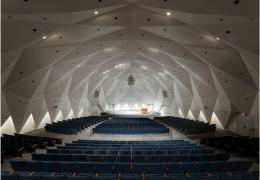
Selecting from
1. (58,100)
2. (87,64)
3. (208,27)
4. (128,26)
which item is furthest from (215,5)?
(58,100)

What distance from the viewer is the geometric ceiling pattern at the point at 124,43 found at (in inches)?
499

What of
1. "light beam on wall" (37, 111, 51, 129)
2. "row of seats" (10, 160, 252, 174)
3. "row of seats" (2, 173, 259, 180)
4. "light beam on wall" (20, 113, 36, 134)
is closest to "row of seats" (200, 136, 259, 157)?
"row of seats" (10, 160, 252, 174)

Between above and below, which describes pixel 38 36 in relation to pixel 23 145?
above

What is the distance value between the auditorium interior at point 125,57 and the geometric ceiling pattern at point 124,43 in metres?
0.08

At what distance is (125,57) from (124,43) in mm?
8303

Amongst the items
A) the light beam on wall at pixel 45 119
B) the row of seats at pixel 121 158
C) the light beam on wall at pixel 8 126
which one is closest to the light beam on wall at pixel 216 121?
the row of seats at pixel 121 158

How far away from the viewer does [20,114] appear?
2339cm

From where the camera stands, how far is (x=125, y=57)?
33.1m

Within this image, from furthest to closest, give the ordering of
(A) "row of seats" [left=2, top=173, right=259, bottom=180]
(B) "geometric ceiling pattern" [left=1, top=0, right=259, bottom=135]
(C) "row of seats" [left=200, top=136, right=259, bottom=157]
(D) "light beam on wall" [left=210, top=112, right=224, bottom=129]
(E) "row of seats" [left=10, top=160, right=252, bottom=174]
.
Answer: (D) "light beam on wall" [left=210, top=112, right=224, bottom=129]
(C) "row of seats" [left=200, top=136, right=259, bottom=157]
(B) "geometric ceiling pattern" [left=1, top=0, right=259, bottom=135]
(E) "row of seats" [left=10, top=160, right=252, bottom=174]
(A) "row of seats" [left=2, top=173, right=259, bottom=180]

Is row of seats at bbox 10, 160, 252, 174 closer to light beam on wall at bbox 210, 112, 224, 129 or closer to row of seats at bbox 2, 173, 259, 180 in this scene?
row of seats at bbox 2, 173, 259, 180

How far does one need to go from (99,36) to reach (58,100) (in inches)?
597

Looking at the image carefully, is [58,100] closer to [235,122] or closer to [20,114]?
[20,114]

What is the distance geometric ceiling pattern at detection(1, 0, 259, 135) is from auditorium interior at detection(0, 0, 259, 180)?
0.27ft

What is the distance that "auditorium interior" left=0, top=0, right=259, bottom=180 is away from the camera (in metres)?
9.46
